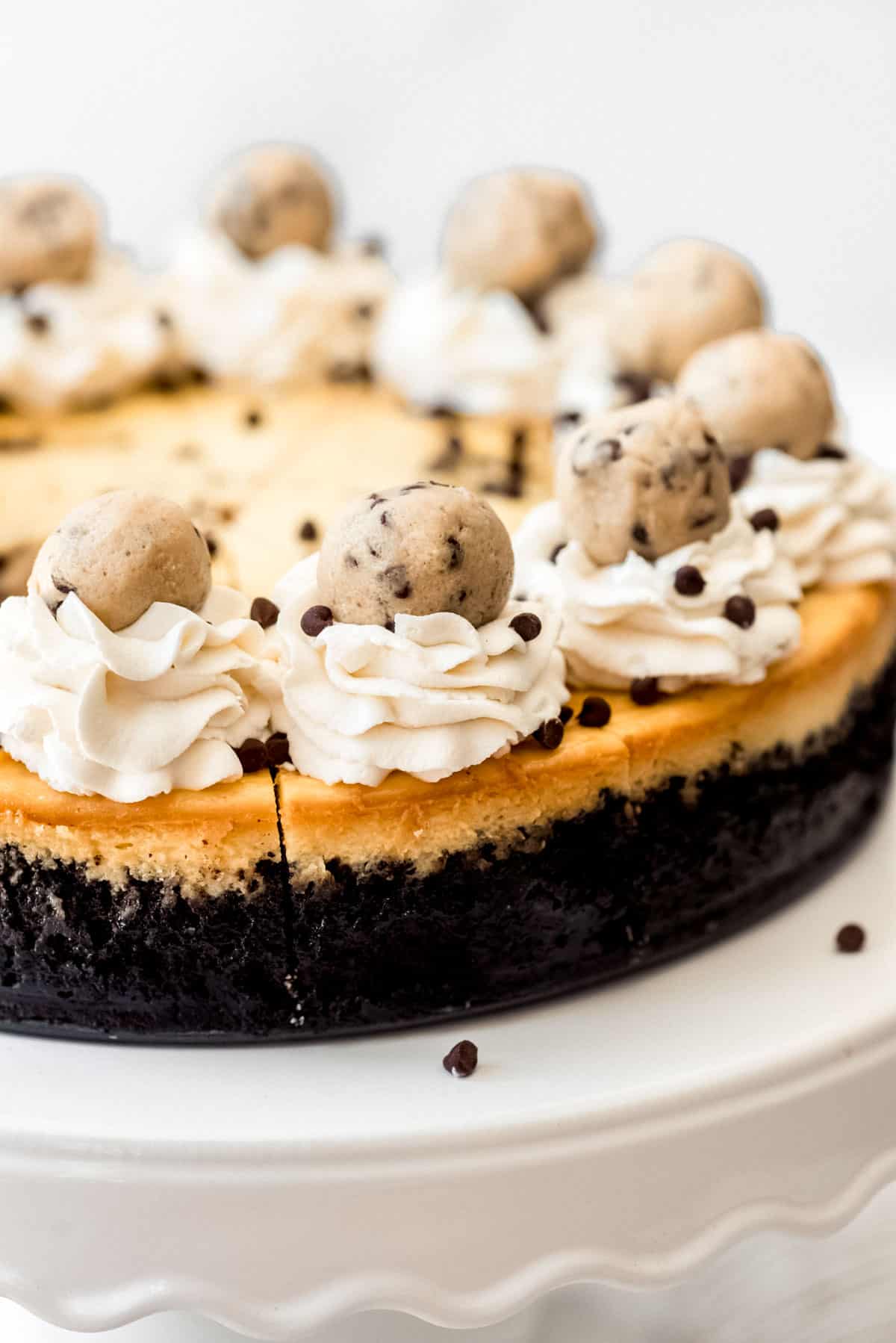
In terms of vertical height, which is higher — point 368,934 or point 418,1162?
point 368,934

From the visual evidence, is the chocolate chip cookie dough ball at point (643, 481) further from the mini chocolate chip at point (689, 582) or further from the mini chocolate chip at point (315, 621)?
the mini chocolate chip at point (315, 621)

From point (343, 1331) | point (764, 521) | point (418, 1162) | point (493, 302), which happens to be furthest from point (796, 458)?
point (343, 1331)

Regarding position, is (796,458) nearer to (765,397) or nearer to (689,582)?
(765,397)

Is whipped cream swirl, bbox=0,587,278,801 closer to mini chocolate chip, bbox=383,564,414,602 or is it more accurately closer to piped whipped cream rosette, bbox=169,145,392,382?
mini chocolate chip, bbox=383,564,414,602

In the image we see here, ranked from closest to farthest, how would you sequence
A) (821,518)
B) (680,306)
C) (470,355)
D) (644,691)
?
(644,691) < (821,518) < (680,306) < (470,355)

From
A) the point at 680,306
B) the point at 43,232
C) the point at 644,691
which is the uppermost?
the point at 43,232

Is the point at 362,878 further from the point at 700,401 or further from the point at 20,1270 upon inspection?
the point at 700,401

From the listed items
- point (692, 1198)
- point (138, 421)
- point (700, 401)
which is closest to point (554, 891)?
point (692, 1198)
